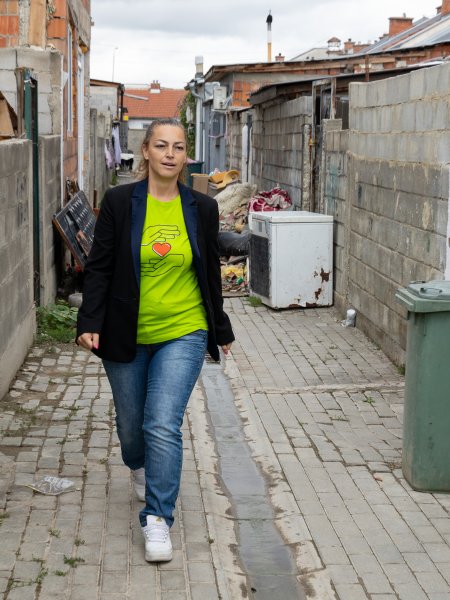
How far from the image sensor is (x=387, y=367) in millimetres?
9023

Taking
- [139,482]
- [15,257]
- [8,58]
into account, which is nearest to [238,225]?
[8,58]

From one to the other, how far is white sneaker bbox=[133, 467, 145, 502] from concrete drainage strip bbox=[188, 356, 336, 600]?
0.35 m

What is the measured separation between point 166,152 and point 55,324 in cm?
581

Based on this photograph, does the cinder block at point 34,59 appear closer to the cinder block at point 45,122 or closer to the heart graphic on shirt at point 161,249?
the cinder block at point 45,122

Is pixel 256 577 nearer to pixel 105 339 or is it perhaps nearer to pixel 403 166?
pixel 105 339

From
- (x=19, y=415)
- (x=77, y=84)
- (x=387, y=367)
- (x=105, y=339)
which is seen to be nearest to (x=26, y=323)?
(x=19, y=415)

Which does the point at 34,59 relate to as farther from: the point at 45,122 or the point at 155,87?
the point at 155,87

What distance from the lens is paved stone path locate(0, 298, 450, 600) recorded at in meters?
4.46

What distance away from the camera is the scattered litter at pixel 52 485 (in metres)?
5.48

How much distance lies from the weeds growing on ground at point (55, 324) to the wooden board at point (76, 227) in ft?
2.95

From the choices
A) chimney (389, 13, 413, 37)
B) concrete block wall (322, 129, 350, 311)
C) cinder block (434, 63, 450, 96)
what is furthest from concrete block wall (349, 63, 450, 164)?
chimney (389, 13, 413, 37)

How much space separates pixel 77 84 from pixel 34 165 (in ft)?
24.9

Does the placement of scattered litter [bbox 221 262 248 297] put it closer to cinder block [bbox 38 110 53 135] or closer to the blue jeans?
cinder block [bbox 38 110 53 135]

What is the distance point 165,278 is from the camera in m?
4.64
